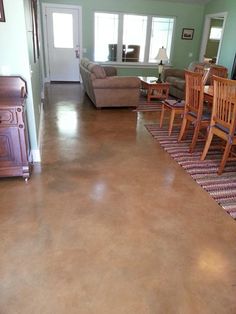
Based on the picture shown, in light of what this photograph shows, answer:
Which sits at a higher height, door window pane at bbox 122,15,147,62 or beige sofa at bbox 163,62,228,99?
door window pane at bbox 122,15,147,62

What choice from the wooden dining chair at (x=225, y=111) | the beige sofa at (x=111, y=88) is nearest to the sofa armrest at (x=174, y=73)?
the beige sofa at (x=111, y=88)

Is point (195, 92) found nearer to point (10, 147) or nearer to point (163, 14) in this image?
point (10, 147)

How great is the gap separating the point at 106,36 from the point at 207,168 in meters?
6.37

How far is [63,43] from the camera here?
7578 mm

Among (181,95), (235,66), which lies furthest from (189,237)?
(235,66)

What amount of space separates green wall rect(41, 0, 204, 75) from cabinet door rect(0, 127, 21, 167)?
6244mm

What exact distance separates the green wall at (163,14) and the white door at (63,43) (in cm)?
25

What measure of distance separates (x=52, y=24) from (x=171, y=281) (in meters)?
7.78

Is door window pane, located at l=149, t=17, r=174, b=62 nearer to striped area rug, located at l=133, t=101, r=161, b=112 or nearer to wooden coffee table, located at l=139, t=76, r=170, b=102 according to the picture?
wooden coffee table, located at l=139, t=76, r=170, b=102

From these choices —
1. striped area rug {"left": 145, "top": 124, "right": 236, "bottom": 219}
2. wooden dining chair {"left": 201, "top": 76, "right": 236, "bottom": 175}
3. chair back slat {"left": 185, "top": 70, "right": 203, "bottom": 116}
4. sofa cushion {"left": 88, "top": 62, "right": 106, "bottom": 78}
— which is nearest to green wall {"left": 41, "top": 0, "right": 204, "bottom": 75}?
sofa cushion {"left": 88, "top": 62, "right": 106, "bottom": 78}

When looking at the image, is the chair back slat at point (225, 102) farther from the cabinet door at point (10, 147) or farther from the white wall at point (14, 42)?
the cabinet door at point (10, 147)

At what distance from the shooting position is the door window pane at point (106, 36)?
24.8 ft

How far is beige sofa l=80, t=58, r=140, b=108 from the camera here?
480 cm

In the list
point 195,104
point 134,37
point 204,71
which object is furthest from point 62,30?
point 195,104
